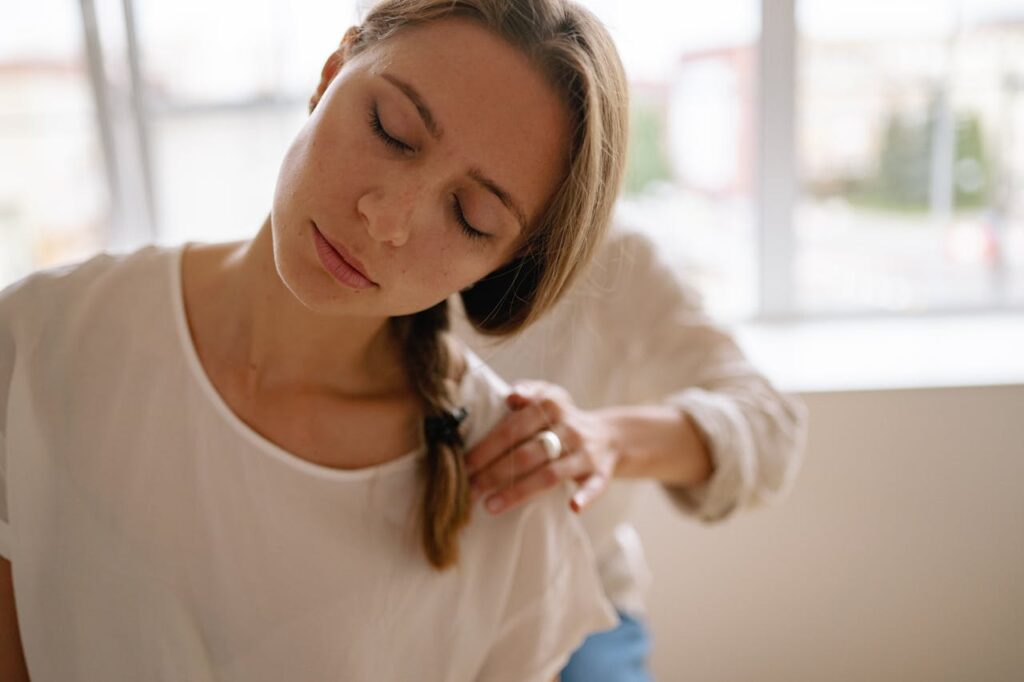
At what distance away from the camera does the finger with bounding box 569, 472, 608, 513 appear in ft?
3.34

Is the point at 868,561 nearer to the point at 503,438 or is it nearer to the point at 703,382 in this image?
the point at 703,382

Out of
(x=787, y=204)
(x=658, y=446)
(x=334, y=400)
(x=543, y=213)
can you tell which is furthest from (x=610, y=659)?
(x=787, y=204)

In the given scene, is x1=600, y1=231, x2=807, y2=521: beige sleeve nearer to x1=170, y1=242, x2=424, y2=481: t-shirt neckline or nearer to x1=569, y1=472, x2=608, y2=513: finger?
x1=569, y1=472, x2=608, y2=513: finger

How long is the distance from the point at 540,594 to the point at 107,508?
1.44 feet

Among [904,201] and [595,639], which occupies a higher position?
[904,201]

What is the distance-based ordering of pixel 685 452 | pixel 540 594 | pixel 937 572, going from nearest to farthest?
pixel 540 594 < pixel 685 452 < pixel 937 572

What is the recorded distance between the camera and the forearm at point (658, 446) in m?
1.22

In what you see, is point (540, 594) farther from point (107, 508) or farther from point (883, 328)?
point (883, 328)

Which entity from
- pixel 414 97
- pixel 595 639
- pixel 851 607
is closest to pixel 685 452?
pixel 595 639

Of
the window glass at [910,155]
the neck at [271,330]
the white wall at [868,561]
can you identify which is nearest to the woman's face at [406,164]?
the neck at [271,330]

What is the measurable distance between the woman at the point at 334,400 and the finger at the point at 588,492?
40mm

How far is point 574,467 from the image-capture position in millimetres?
1041

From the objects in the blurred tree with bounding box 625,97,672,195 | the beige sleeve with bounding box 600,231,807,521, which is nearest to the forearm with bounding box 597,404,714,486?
the beige sleeve with bounding box 600,231,807,521

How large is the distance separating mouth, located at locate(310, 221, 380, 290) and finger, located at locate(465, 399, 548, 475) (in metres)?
0.25
